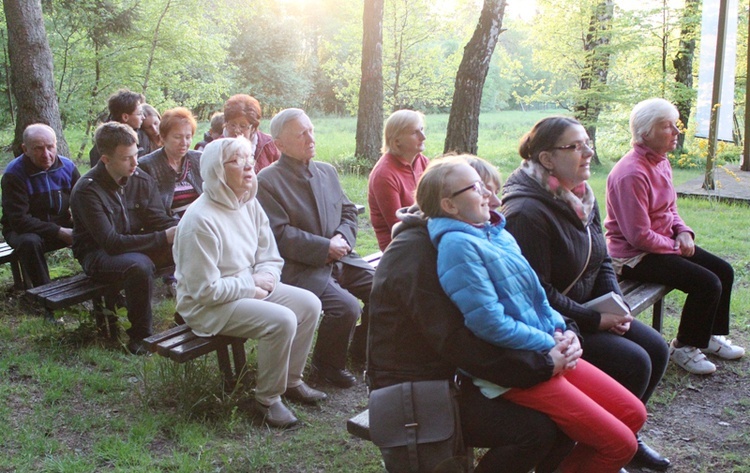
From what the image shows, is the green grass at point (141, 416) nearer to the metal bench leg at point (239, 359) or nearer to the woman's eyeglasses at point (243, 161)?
the metal bench leg at point (239, 359)

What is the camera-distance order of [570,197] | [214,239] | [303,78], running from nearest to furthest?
→ [570,197] → [214,239] → [303,78]

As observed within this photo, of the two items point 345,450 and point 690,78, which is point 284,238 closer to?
point 345,450

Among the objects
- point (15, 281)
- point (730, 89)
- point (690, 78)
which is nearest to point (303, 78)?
point (690, 78)

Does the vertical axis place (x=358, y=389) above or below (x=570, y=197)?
below

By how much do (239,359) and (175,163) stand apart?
2.16m

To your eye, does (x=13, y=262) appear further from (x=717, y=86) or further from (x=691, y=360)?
(x=717, y=86)

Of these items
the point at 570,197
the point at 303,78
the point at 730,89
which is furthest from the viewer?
the point at 303,78

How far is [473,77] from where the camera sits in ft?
28.3

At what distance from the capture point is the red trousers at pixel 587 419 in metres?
2.41

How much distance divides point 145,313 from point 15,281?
191 centimetres

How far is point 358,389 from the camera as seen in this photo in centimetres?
404

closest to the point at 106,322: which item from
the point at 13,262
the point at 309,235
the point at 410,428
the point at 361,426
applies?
the point at 13,262

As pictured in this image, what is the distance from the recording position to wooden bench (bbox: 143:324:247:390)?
3.34 m

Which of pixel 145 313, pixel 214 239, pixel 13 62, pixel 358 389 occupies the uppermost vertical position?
pixel 13 62
